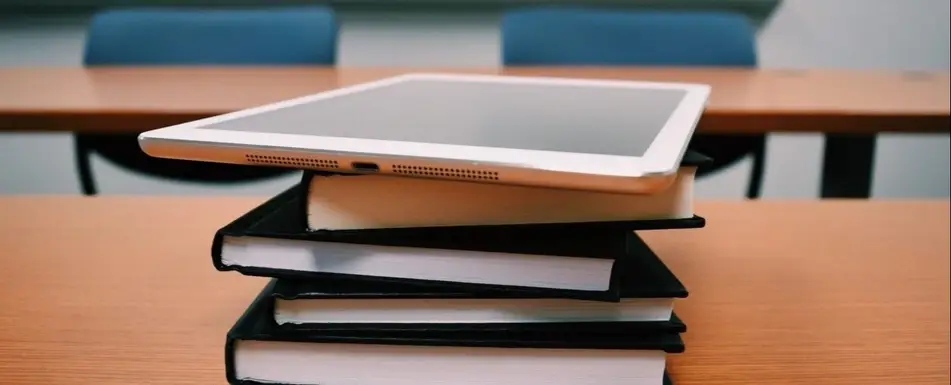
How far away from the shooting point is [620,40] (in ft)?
5.06

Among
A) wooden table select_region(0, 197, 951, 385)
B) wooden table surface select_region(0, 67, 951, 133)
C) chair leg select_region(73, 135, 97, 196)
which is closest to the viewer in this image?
wooden table select_region(0, 197, 951, 385)

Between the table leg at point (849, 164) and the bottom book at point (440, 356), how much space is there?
37.8 inches

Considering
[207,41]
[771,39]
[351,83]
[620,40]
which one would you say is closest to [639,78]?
[620,40]

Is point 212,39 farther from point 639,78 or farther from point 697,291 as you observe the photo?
point 697,291

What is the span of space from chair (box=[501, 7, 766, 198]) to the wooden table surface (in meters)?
0.18

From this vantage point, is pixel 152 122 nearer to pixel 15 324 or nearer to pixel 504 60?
pixel 15 324

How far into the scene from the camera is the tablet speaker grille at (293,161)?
0.33 metres

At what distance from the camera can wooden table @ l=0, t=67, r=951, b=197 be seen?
918mm

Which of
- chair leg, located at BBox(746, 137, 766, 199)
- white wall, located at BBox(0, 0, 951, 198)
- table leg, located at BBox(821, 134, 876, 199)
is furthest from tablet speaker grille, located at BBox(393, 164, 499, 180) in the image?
white wall, located at BBox(0, 0, 951, 198)

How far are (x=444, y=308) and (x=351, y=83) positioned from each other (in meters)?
0.80

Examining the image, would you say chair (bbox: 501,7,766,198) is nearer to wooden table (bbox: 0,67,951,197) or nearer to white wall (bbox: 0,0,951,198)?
wooden table (bbox: 0,67,951,197)

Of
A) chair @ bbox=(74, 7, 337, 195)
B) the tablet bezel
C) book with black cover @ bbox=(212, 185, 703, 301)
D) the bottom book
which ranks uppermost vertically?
chair @ bbox=(74, 7, 337, 195)

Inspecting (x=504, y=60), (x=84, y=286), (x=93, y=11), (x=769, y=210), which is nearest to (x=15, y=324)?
(x=84, y=286)

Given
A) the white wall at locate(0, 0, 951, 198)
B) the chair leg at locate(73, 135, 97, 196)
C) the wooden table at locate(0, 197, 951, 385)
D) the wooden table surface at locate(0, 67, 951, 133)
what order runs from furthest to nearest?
the white wall at locate(0, 0, 951, 198) < the chair leg at locate(73, 135, 97, 196) < the wooden table surface at locate(0, 67, 951, 133) < the wooden table at locate(0, 197, 951, 385)
